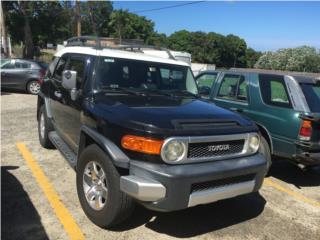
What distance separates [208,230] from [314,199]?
212cm

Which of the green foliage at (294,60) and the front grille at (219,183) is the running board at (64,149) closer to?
the front grille at (219,183)

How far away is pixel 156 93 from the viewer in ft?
16.0

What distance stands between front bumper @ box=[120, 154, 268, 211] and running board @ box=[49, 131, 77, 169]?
1.50 m

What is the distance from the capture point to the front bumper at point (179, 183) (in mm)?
3322

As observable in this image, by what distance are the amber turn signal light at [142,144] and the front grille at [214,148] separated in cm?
35

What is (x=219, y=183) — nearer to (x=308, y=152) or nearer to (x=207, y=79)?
(x=308, y=152)

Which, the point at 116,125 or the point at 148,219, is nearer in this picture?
the point at 116,125

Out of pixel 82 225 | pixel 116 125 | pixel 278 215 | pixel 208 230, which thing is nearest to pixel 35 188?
pixel 82 225

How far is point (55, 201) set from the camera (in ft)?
15.2

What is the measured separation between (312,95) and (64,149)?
385 cm

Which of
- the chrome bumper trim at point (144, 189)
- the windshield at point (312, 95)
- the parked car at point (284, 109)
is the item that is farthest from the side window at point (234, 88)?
the chrome bumper trim at point (144, 189)

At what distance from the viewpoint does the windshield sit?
5445 mm

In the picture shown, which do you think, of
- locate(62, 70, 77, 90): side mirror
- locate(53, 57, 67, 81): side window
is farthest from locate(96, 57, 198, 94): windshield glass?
locate(53, 57, 67, 81): side window

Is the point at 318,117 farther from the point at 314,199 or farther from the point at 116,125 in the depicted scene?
the point at 116,125
